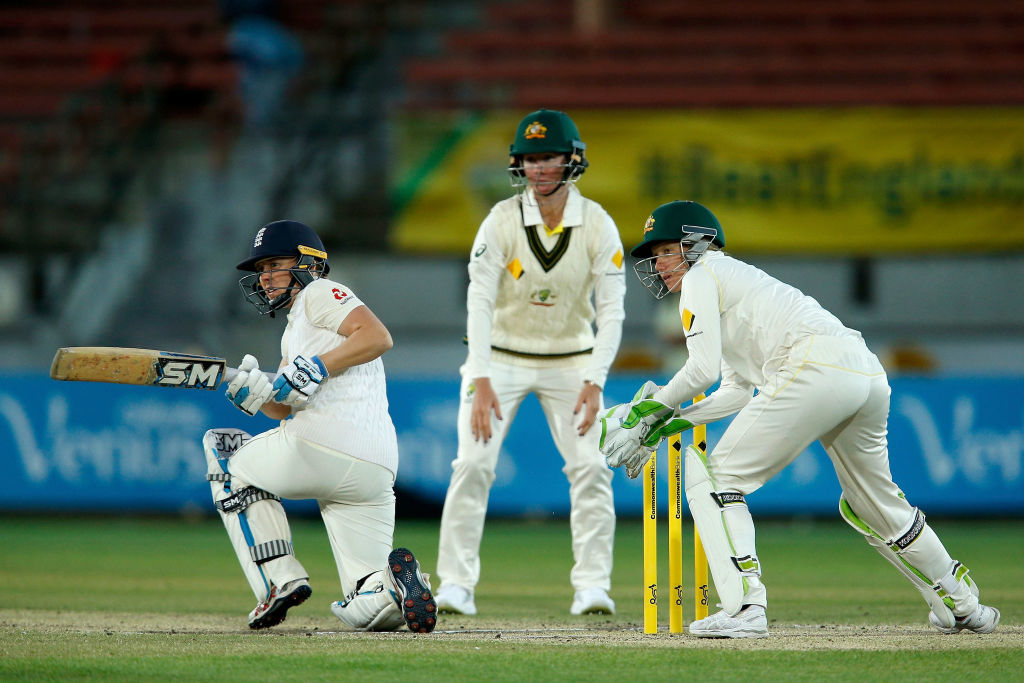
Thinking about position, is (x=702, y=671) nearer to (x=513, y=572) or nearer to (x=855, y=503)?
(x=855, y=503)

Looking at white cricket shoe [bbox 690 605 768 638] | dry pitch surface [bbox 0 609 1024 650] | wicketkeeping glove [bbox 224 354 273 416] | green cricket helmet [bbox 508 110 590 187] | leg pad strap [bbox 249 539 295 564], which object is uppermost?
green cricket helmet [bbox 508 110 590 187]

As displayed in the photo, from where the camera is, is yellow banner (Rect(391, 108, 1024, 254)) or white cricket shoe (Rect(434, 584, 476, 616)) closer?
white cricket shoe (Rect(434, 584, 476, 616))

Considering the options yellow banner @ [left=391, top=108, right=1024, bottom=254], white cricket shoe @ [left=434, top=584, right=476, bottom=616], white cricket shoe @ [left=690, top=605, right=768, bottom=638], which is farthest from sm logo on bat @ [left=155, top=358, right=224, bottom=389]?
yellow banner @ [left=391, top=108, right=1024, bottom=254]

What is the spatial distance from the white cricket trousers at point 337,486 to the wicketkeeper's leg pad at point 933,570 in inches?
76.0

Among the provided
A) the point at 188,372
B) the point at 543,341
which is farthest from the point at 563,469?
the point at 188,372

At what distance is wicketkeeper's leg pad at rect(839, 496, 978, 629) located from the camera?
4980 millimetres

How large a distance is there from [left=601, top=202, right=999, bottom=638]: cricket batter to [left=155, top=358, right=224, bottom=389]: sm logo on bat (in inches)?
57.6

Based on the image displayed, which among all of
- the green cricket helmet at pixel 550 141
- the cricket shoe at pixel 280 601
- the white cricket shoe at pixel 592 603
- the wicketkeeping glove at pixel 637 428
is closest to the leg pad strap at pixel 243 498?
the cricket shoe at pixel 280 601

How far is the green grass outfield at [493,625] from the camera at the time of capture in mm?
4117

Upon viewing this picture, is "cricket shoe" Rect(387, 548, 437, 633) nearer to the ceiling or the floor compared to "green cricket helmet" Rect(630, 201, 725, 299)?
nearer to the floor

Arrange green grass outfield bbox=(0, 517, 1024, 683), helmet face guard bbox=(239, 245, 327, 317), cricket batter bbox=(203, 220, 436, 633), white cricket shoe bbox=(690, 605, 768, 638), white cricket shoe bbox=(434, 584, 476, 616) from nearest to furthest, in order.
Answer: green grass outfield bbox=(0, 517, 1024, 683)
white cricket shoe bbox=(690, 605, 768, 638)
cricket batter bbox=(203, 220, 436, 633)
helmet face guard bbox=(239, 245, 327, 317)
white cricket shoe bbox=(434, 584, 476, 616)

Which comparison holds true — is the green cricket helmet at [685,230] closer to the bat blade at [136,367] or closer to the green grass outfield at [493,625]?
the green grass outfield at [493,625]

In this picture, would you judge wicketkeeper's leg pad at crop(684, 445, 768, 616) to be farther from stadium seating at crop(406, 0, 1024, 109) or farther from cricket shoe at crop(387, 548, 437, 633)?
stadium seating at crop(406, 0, 1024, 109)

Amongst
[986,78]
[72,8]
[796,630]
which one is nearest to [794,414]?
[796,630]
